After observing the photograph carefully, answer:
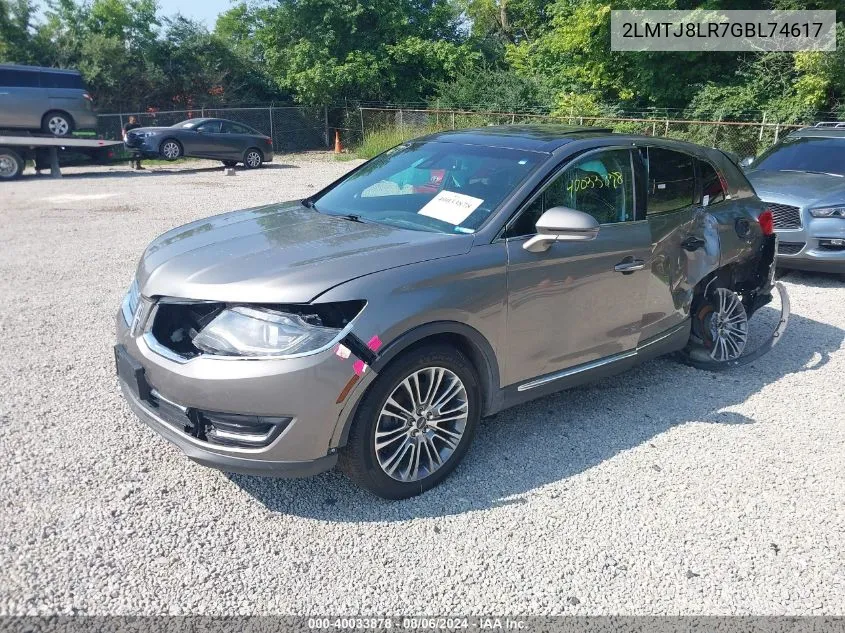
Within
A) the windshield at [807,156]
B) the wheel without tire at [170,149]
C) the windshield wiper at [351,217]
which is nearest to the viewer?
the windshield wiper at [351,217]

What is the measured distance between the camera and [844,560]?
3188mm

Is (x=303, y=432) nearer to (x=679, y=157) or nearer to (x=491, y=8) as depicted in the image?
(x=679, y=157)

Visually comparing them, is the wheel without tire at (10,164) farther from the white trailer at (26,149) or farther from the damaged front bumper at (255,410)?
the damaged front bumper at (255,410)

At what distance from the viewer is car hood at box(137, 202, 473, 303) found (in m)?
3.15

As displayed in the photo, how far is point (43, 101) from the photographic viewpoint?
18.4 m

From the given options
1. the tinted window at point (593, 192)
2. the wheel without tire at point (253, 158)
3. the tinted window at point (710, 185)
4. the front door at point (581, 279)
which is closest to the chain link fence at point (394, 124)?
the wheel without tire at point (253, 158)

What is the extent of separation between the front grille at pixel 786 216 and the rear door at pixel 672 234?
3.69 meters

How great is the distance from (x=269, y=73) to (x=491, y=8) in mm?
13301

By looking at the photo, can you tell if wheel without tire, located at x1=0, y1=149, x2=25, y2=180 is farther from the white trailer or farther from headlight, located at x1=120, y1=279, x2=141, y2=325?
headlight, located at x1=120, y1=279, x2=141, y2=325

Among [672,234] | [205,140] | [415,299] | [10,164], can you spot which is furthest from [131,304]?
[205,140]

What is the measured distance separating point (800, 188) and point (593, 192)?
5.55 meters

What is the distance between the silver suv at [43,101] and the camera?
18000 mm

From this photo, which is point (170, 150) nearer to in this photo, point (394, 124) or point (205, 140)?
point (205, 140)

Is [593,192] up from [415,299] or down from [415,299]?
up
